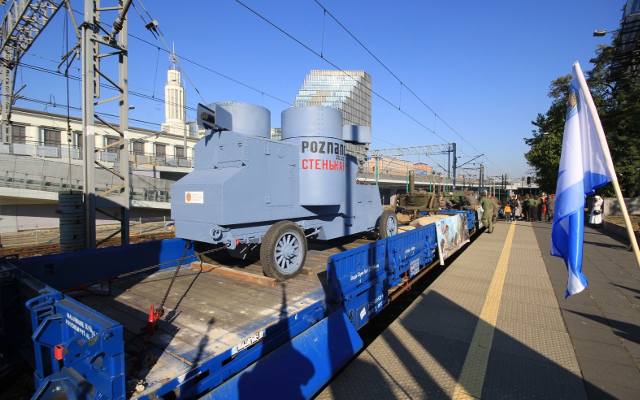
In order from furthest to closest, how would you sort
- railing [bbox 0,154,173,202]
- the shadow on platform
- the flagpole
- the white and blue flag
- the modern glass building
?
the modern glass building, railing [bbox 0,154,173,202], the shadow on platform, the white and blue flag, the flagpole

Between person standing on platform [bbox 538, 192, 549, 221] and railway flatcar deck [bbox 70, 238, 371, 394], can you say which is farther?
person standing on platform [bbox 538, 192, 549, 221]

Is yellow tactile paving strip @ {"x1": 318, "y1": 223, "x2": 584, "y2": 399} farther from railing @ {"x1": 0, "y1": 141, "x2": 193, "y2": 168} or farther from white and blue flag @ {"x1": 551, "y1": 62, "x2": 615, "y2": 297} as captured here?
railing @ {"x1": 0, "y1": 141, "x2": 193, "y2": 168}

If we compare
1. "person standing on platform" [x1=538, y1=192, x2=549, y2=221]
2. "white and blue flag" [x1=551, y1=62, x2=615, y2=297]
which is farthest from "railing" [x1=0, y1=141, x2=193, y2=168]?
"person standing on platform" [x1=538, y1=192, x2=549, y2=221]

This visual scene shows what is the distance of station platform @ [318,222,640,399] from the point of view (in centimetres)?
306

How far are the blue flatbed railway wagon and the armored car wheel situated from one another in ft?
0.54

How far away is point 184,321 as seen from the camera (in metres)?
3.42

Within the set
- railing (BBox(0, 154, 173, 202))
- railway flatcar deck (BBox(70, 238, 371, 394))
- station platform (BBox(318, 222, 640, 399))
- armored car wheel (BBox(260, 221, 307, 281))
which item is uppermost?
railing (BBox(0, 154, 173, 202))

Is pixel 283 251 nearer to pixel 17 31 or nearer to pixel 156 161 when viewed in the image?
pixel 17 31

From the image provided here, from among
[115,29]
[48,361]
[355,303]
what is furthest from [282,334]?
[115,29]

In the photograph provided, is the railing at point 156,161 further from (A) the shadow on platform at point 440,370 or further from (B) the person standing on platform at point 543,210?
(A) the shadow on platform at point 440,370

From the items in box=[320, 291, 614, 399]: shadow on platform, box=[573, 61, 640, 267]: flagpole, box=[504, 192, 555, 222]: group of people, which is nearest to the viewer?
box=[573, 61, 640, 267]: flagpole

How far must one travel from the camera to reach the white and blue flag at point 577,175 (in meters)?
2.63

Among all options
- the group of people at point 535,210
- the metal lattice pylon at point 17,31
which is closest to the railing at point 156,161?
the metal lattice pylon at point 17,31

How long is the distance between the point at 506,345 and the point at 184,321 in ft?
11.6
